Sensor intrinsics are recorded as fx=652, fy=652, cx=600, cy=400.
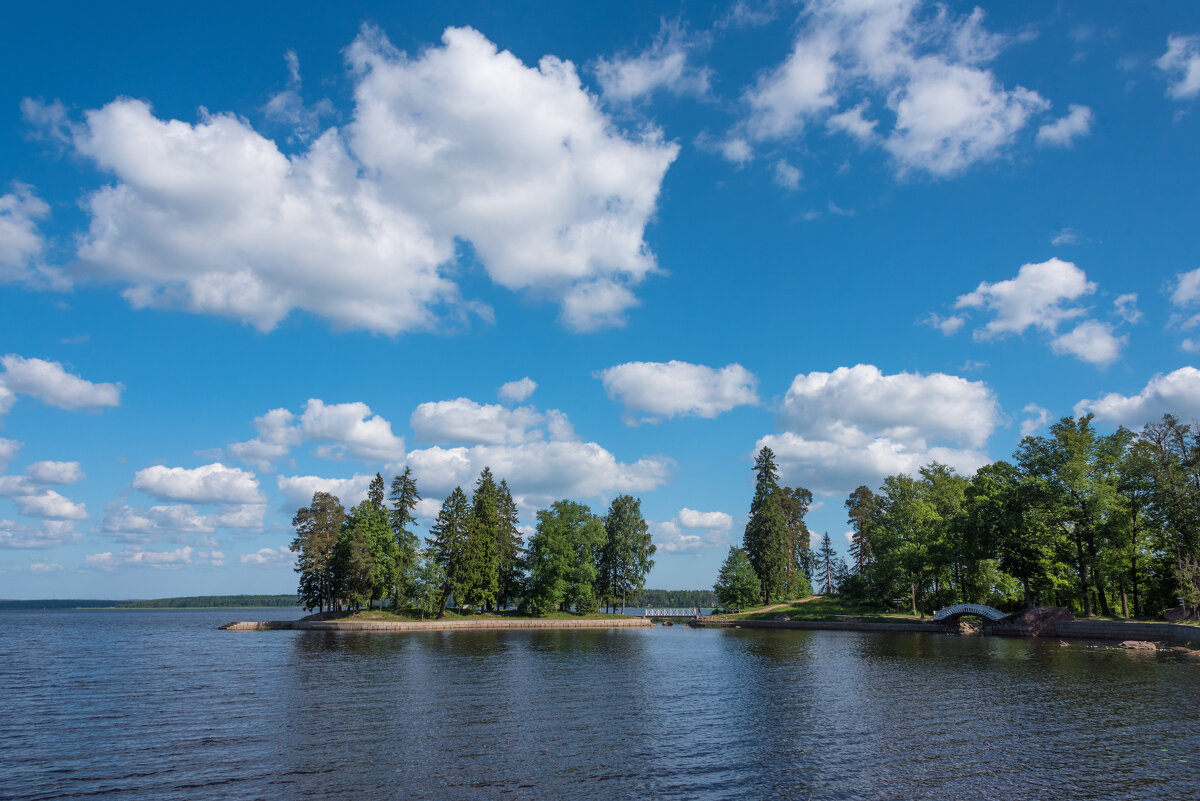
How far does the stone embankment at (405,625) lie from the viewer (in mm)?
93188

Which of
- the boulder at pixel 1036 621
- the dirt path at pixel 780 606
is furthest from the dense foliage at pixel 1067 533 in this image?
the dirt path at pixel 780 606

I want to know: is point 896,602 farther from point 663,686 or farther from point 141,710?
point 141,710

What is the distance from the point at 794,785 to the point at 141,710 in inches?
1289

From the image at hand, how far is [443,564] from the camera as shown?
106 metres

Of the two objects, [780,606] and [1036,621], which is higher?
[1036,621]

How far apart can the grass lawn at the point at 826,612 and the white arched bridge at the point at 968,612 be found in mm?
3831

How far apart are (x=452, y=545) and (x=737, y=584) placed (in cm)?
4968

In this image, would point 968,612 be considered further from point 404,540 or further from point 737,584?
point 404,540

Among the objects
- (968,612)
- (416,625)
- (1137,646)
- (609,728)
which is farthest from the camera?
(416,625)

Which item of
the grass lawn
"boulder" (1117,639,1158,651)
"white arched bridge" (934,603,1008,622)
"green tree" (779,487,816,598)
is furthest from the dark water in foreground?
"green tree" (779,487,816,598)

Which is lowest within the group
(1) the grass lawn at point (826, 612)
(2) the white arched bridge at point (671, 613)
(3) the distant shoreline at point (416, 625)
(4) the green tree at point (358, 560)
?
(2) the white arched bridge at point (671, 613)

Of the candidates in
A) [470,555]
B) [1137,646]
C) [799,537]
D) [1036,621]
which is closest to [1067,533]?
[1036,621]

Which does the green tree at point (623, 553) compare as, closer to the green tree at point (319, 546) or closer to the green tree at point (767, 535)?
the green tree at point (767, 535)

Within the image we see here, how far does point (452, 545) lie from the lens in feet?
351
